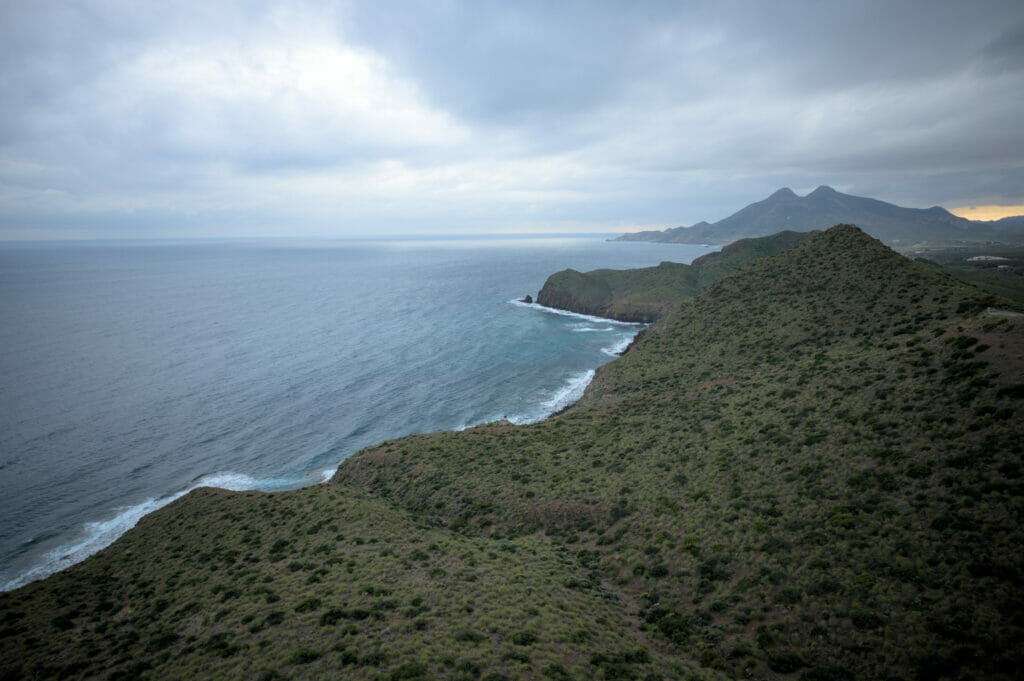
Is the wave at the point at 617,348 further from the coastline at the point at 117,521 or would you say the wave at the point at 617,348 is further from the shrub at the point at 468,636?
the shrub at the point at 468,636

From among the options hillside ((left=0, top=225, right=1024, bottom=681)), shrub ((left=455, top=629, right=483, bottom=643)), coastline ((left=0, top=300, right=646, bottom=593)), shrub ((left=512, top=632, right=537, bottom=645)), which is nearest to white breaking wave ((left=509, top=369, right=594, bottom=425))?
coastline ((left=0, top=300, right=646, bottom=593))

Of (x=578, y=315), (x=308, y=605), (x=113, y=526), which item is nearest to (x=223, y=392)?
(x=113, y=526)

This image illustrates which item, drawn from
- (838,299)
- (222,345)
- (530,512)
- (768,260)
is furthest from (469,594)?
(222,345)

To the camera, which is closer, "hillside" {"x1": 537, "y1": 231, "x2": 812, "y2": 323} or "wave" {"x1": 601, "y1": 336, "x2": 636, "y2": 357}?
"wave" {"x1": 601, "y1": 336, "x2": 636, "y2": 357}

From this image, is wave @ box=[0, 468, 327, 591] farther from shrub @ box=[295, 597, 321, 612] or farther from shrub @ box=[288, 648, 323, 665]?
shrub @ box=[288, 648, 323, 665]

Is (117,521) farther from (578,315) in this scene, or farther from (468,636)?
(578,315)

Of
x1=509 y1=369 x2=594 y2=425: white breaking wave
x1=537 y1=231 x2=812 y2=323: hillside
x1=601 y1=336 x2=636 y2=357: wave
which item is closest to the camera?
x1=509 y1=369 x2=594 y2=425: white breaking wave
